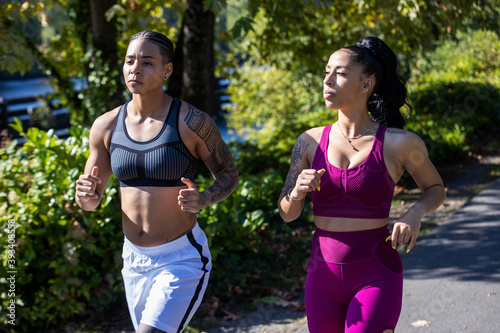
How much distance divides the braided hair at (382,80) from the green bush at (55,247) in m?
2.60

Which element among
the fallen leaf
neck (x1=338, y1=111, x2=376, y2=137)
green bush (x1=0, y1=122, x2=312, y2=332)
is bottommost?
the fallen leaf

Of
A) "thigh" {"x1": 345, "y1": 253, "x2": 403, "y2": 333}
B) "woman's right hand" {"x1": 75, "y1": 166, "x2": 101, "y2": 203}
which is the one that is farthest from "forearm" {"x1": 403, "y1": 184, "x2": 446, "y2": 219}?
"woman's right hand" {"x1": 75, "y1": 166, "x2": 101, "y2": 203}

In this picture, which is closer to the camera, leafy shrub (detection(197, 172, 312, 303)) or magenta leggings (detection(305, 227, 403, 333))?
magenta leggings (detection(305, 227, 403, 333))

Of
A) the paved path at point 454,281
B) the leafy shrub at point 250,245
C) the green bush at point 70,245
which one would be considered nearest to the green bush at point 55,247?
the green bush at point 70,245

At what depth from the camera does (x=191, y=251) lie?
9.32 feet

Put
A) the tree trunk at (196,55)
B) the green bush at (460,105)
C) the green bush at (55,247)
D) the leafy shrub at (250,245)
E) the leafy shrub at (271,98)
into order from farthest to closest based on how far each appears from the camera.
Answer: the leafy shrub at (271,98), the green bush at (460,105), the tree trunk at (196,55), the leafy shrub at (250,245), the green bush at (55,247)

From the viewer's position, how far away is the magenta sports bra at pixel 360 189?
2.53 metres

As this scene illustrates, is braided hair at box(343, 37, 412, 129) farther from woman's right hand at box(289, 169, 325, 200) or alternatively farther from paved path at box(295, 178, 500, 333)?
paved path at box(295, 178, 500, 333)

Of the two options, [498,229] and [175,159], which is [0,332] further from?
[498,229]

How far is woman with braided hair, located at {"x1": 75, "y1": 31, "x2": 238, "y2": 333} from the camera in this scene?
2762 millimetres

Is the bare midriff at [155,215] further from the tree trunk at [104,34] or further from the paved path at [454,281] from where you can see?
the tree trunk at [104,34]

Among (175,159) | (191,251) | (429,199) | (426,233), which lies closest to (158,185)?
(175,159)

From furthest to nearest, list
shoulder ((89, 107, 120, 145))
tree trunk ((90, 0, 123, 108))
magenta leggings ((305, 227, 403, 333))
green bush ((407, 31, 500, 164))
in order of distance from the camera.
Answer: green bush ((407, 31, 500, 164)), tree trunk ((90, 0, 123, 108)), shoulder ((89, 107, 120, 145)), magenta leggings ((305, 227, 403, 333))

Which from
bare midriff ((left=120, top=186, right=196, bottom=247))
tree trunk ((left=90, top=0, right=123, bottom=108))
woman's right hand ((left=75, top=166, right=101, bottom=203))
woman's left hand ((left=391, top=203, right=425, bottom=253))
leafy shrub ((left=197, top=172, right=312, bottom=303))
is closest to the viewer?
woman's left hand ((left=391, top=203, right=425, bottom=253))
